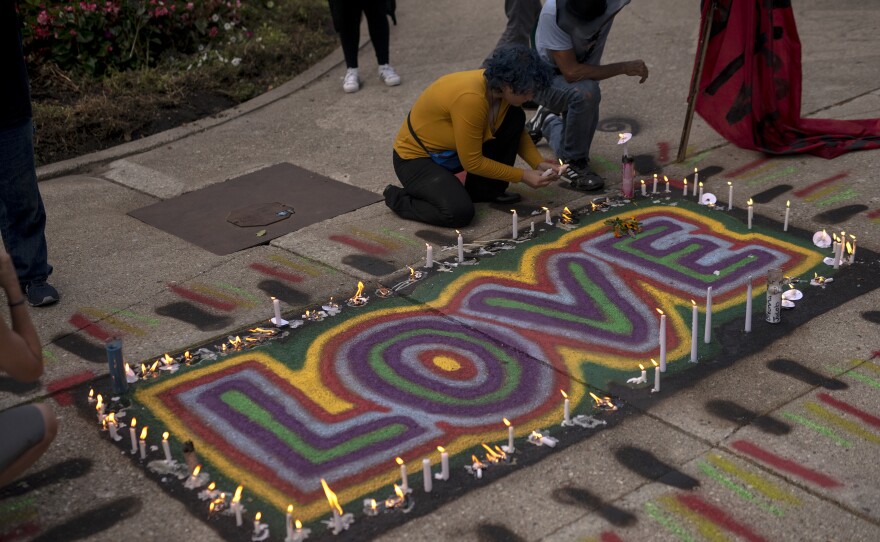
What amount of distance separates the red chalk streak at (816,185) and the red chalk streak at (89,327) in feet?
12.9

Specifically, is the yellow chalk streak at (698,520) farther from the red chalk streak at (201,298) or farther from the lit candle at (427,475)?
the red chalk streak at (201,298)

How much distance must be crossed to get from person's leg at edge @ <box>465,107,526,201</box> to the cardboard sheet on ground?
2.02 feet

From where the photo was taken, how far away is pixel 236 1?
9484mm

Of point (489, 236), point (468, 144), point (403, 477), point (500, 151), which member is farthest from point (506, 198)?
point (403, 477)

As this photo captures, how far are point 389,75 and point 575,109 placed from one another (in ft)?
7.85

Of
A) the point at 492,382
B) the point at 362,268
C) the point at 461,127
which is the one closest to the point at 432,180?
the point at 461,127

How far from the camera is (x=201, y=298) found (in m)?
5.38

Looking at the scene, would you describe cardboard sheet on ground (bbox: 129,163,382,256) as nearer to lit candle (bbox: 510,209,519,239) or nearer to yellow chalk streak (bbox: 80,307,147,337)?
yellow chalk streak (bbox: 80,307,147,337)

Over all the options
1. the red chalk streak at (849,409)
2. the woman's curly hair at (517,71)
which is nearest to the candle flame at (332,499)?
the red chalk streak at (849,409)

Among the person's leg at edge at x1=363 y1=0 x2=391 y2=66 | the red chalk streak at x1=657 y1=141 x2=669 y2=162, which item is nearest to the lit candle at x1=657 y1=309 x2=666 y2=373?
the red chalk streak at x1=657 y1=141 x2=669 y2=162

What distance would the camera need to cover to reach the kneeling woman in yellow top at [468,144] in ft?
18.6

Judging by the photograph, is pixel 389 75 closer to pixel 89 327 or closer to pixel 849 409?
pixel 89 327

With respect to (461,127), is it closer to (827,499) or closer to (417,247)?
(417,247)

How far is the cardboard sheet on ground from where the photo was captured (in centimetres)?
613
